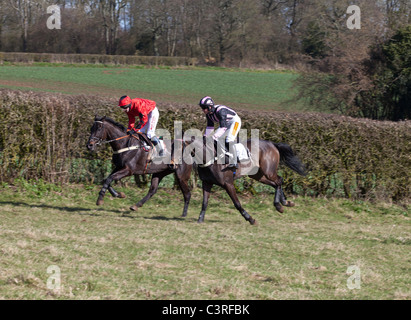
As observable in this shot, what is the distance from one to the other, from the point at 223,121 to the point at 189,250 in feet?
9.23

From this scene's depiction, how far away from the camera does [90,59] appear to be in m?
49.2

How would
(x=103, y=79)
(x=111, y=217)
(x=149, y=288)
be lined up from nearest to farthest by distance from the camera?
(x=149, y=288) → (x=111, y=217) → (x=103, y=79)

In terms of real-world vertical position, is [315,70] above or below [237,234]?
above

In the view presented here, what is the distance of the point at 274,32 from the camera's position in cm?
6047

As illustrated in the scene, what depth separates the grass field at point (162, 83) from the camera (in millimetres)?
34531

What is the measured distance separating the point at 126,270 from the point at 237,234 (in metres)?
2.86

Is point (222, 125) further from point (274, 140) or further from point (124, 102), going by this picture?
point (274, 140)

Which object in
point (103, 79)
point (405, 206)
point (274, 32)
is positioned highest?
point (274, 32)

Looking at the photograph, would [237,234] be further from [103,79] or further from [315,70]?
[103,79]

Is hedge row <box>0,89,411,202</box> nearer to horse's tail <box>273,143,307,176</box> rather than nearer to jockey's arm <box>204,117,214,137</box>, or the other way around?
horse's tail <box>273,143,307,176</box>

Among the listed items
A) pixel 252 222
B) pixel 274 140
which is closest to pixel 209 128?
Result: pixel 252 222

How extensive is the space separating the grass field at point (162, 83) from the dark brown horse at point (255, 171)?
65.9ft

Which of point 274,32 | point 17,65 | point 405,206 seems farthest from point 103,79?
point 405,206

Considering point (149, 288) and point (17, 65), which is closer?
point (149, 288)
